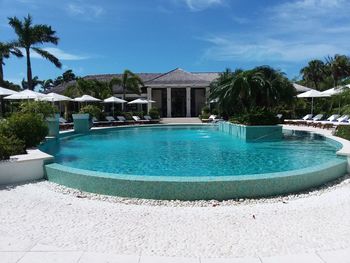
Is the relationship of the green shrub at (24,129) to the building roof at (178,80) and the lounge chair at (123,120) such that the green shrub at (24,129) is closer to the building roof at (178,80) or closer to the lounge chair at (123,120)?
the lounge chair at (123,120)

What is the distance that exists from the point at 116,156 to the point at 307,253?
9477 millimetres

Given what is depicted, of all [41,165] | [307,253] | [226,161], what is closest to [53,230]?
[307,253]

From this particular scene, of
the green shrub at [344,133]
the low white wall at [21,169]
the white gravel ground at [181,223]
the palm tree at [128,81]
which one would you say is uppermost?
the palm tree at [128,81]

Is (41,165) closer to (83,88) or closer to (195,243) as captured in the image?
(195,243)

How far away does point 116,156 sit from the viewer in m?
12.8

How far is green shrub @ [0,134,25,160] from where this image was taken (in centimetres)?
860

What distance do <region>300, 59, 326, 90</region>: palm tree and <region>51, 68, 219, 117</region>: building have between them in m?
18.2

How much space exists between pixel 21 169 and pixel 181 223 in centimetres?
483

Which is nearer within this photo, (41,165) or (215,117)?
(41,165)

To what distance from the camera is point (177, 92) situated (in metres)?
47.2

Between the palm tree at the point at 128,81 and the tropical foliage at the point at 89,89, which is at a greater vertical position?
the palm tree at the point at 128,81

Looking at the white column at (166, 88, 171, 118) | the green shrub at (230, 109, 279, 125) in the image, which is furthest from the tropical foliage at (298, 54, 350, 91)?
the green shrub at (230, 109, 279, 125)

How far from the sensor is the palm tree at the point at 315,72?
56812 millimetres

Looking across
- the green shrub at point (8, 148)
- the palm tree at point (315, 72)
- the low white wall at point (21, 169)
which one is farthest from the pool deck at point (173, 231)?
the palm tree at point (315, 72)
